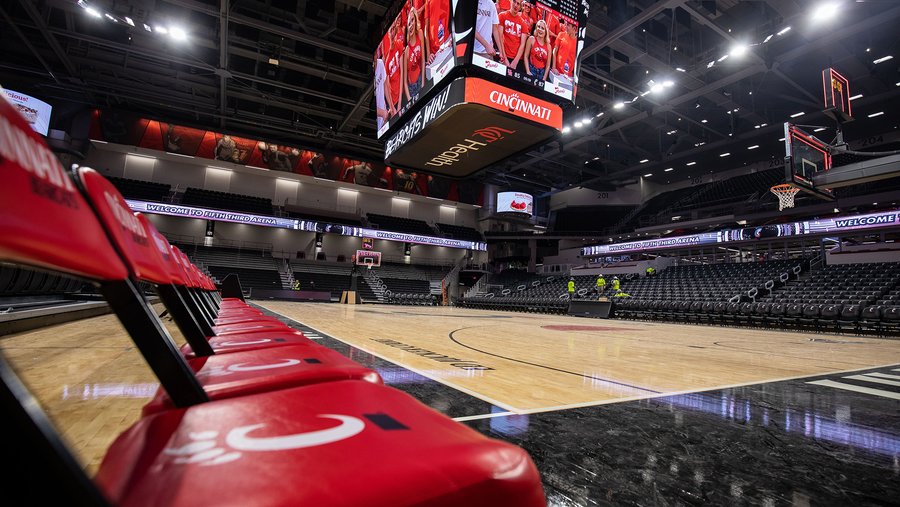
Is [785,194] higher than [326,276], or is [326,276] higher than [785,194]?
[785,194]

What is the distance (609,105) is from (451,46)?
925 cm

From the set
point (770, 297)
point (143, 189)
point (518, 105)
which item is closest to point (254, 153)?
point (143, 189)

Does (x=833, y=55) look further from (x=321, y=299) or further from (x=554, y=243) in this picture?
(x=321, y=299)

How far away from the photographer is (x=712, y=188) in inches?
851

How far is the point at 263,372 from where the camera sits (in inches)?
34.1

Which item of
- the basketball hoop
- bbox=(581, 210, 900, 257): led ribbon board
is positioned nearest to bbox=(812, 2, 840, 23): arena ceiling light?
the basketball hoop

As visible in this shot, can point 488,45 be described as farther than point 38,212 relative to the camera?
Yes

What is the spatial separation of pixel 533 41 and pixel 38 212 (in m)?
6.77

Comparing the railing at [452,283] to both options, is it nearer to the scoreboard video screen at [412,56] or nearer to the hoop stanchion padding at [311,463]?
the scoreboard video screen at [412,56]

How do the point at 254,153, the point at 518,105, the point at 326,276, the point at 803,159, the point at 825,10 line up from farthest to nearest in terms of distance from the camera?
the point at 326,276 → the point at 254,153 → the point at 825,10 → the point at 803,159 → the point at 518,105

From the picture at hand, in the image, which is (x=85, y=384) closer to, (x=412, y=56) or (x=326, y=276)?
(x=412, y=56)

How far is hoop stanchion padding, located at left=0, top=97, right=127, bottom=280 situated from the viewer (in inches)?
14.1

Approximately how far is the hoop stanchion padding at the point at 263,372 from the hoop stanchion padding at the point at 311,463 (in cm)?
17

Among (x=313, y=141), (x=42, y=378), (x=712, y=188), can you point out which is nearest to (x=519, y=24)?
(x=42, y=378)
